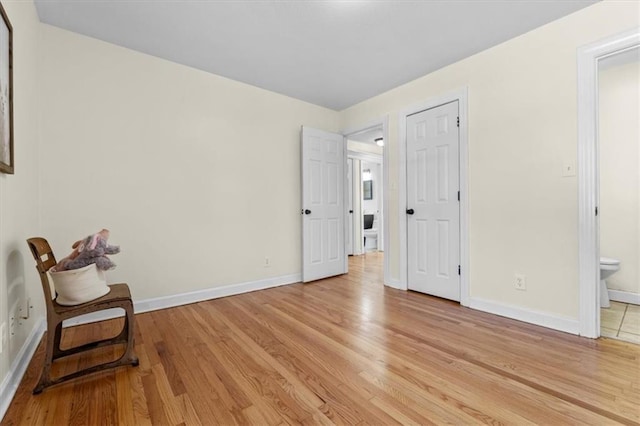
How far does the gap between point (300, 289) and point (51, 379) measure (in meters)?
2.30

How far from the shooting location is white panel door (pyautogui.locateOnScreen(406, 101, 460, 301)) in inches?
115

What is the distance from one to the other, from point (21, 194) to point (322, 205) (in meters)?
2.92

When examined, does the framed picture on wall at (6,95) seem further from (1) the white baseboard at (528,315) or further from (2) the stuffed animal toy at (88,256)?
(1) the white baseboard at (528,315)

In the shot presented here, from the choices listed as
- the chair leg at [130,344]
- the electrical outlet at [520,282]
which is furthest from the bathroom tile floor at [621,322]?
the chair leg at [130,344]

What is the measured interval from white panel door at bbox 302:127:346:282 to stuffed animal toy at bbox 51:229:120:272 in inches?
90.2

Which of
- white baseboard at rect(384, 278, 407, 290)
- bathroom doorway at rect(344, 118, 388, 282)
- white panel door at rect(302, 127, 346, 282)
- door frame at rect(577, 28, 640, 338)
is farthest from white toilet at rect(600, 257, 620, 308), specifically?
white panel door at rect(302, 127, 346, 282)

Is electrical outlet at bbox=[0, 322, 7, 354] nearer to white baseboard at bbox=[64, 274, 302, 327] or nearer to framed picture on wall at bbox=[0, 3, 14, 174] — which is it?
framed picture on wall at bbox=[0, 3, 14, 174]

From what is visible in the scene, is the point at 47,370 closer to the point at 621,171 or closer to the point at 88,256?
the point at 88,256

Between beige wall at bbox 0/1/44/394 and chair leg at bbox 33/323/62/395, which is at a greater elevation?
beige wall at bbox 0/1/44/394

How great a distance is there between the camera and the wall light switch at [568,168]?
7.14ft

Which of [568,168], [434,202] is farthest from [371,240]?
[568,168]

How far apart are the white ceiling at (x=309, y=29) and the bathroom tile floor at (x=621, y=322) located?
2.45 meters

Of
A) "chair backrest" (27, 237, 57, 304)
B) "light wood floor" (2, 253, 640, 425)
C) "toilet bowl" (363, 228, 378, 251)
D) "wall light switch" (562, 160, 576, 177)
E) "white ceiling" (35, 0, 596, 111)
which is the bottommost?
"light wood floor" (2, 253, 640, 425)

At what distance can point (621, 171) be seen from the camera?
299 centimetres
